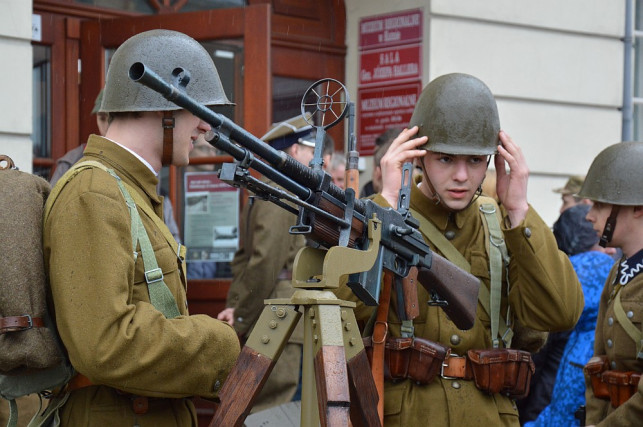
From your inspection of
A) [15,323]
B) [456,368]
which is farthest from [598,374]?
[15,323]

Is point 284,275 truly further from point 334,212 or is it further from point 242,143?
point 242,143

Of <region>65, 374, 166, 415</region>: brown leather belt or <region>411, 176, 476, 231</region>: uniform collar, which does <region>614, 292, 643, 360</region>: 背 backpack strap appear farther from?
<region>65, 374, 166, 415</region>: brown leather belt

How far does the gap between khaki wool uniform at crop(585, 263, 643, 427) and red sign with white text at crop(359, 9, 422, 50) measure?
3.28 m

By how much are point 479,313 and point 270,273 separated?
7.51ft

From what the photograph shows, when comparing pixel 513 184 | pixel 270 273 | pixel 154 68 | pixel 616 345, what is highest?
pixel 154 68

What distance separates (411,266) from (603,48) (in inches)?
209

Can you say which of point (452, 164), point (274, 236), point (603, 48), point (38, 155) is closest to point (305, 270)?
point (452, 164)

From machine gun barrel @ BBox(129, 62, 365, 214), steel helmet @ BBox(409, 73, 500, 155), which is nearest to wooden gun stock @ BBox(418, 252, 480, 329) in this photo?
steel helmet @ BBox(409, 73, 500, 155)

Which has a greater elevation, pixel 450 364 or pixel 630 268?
pixel 630 268

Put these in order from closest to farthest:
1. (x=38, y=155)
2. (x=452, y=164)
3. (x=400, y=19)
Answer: (x=452, y=164) → (x=38, y=155) → (x=400, y=19)

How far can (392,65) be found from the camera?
7.48 metres

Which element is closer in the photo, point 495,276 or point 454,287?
point 454,287

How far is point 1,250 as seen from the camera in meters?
2.87

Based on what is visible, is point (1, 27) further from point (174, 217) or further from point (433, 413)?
point (433, 413)
